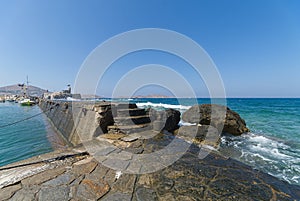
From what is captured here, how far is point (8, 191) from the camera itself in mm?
2197

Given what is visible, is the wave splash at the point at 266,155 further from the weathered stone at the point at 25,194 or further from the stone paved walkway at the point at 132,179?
the weathered stone at the point at 25,194

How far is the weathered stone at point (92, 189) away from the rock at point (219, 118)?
851cm

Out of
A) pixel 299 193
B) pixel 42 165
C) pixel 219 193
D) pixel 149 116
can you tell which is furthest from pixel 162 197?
pixel 149 116

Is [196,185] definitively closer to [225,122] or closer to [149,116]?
[149,116]

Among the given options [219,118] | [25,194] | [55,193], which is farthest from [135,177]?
[219,118]

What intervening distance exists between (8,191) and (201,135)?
7.55 metres

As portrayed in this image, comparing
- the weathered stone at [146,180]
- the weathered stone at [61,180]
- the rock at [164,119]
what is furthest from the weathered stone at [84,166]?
the rock at [164,119]

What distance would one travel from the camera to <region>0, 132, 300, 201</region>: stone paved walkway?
2178mm

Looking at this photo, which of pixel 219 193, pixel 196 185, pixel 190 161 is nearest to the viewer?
pixel 219 193

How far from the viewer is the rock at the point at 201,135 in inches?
290

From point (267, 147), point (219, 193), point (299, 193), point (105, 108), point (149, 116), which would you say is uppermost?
point (105, 108)

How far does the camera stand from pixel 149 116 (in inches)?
273

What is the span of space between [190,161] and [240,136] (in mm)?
7752

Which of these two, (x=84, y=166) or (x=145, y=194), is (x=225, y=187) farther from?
(x=84, y=166)
